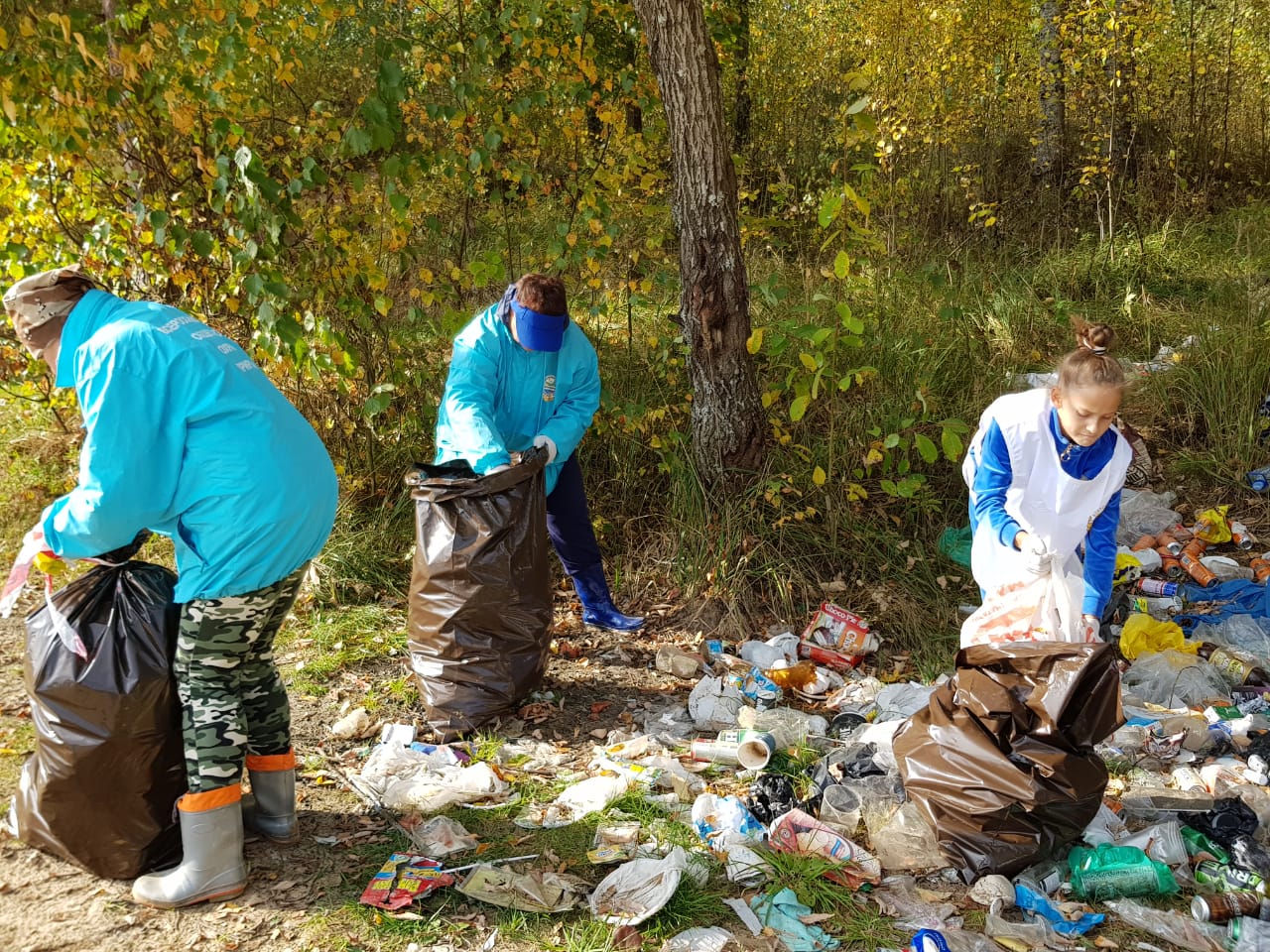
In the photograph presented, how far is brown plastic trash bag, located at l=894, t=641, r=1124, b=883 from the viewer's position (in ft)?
8.30

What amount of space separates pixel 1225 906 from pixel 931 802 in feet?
2.50

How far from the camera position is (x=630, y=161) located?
15.0ft

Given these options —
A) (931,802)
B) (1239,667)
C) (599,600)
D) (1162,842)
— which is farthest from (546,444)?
(1239,667)

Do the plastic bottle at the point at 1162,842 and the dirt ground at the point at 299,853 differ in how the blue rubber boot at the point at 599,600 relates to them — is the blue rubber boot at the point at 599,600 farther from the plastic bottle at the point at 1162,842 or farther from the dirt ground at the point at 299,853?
the plastic bottle at the point at 1162,842

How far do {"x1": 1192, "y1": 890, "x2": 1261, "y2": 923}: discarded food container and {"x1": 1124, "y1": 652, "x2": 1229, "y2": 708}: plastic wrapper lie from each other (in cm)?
122

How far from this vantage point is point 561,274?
205 inches

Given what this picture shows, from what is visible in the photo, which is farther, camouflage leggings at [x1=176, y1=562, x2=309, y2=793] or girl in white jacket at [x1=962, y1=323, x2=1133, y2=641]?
girl in white jacket at [x1=962, y1=323, x2=1133, y2=641]

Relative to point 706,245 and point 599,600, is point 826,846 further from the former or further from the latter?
point 706,245

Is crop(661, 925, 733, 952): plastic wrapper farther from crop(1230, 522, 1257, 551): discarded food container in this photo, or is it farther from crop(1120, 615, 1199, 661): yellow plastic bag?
crop(1230, 522, 1257, 551): discarded food container

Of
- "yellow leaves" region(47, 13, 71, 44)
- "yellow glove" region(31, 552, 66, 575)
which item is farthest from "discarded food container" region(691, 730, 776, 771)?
"yellow leaves" region(47, 13, 71, 44)

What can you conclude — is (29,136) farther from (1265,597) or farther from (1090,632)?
(1265,597)

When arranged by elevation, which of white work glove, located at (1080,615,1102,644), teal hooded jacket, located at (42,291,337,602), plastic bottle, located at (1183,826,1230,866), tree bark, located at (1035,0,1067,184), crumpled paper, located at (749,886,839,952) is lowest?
plastic bottle, located at (1183,826,1230,866)

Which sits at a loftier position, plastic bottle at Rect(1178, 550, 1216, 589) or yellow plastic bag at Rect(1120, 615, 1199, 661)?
plastic bottle at Rect(1178, 550, 1216, 589)

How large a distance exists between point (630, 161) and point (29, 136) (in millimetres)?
2727
